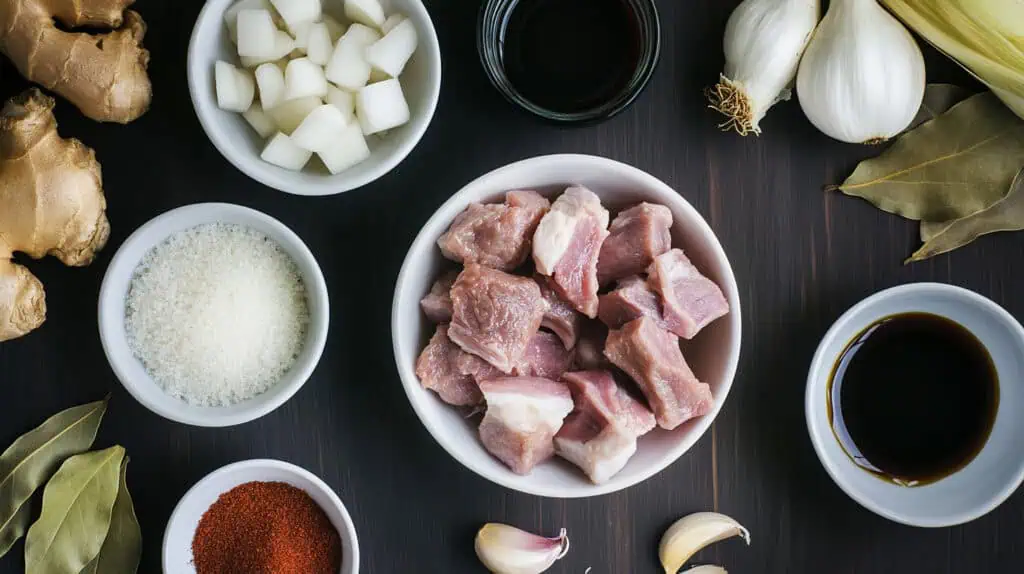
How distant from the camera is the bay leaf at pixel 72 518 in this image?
1684 millimetres

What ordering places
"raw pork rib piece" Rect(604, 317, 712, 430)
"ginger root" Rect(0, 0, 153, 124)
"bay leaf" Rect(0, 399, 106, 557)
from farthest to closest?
"bay leaf" Rect(0, 399, 106, 557), "ginger root" Rect(0, 0, 153, 124), "raw pork rib piece" Rect(604, 317, 712, 430)

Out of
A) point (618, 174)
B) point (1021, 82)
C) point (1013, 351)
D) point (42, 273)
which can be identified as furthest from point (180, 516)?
point (1021, 82)

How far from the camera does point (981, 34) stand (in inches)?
64.1

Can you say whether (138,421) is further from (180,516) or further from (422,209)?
(422,209)

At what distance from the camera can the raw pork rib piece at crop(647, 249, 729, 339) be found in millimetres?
1525

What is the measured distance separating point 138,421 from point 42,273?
34 cm

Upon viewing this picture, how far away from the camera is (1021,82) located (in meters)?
1.63

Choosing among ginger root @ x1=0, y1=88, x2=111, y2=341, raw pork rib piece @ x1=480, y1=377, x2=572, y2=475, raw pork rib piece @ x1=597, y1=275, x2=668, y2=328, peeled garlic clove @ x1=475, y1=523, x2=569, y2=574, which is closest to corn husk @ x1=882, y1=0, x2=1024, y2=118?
raw pork rib piece @ x1=597, y1=275, x2=668, y2=328

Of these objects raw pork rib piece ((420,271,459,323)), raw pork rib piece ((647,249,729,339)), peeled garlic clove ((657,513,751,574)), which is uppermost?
raw pork rib piece ((647,249,729,339))

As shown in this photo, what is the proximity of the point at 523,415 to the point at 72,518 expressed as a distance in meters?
0.89

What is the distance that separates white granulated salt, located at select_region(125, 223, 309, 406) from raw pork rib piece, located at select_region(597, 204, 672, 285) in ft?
1.89

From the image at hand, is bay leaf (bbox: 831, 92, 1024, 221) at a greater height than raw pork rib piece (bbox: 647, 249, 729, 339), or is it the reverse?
bay leaf (bbox: 831, 92, 1024, 221)

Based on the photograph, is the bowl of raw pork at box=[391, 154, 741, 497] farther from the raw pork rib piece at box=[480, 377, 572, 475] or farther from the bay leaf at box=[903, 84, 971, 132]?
the bay leaf at box=[903, 84, 971, 132]

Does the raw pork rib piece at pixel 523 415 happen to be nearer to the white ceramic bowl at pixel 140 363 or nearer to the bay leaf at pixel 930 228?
the white ceramic bowl at pixel 140 363
